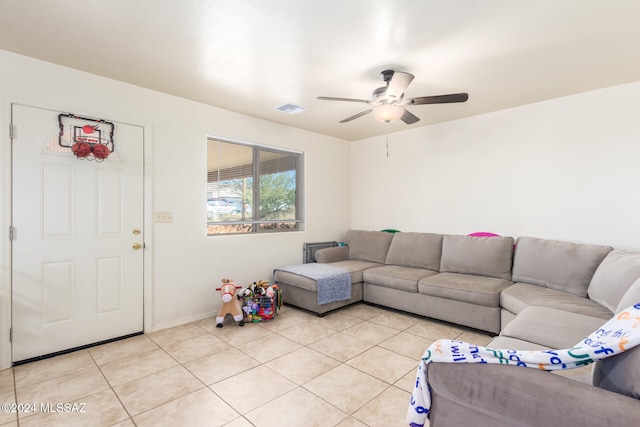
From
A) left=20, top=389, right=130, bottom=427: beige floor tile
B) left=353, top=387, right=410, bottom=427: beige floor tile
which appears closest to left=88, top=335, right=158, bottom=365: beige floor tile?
left=20, top=389, right=130, bottom=427: beige floor tile

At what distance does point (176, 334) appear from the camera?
3207 mm

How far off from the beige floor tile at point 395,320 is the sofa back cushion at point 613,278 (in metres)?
1.65

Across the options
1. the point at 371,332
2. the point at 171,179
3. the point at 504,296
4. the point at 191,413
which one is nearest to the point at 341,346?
the point at 371,332

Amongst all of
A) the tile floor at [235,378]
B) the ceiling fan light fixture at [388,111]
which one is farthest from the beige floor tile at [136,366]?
the ceiling fan light fixture at [388,111]

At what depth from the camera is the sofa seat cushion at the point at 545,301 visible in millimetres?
2438

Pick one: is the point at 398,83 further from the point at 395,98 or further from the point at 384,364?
the point at 384,364

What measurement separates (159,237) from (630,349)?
354 centimetres

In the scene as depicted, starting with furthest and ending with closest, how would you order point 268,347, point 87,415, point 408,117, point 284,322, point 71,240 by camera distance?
point 284,322
point 408,117
point 268,347
point 71,240
point 87,415

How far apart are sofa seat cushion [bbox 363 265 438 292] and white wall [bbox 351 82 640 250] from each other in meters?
0.82

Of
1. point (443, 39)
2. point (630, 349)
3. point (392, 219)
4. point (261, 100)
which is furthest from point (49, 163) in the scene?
point (392, 219)

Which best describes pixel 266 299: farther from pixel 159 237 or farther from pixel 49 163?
pixel 49 163

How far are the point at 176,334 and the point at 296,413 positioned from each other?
1823 millimetres

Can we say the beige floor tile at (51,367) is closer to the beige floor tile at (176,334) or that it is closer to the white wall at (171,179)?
the white wall at (171,179)

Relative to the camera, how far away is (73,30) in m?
2.18
